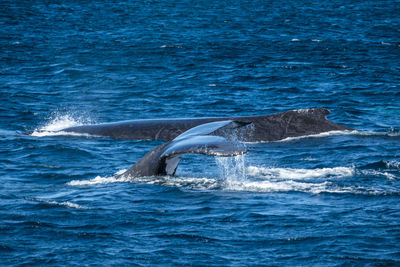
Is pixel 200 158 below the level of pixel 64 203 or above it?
below

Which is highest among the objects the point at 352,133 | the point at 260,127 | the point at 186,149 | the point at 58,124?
the point at 186,149

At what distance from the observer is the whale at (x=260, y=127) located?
16.7 meters

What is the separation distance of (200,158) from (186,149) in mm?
4352

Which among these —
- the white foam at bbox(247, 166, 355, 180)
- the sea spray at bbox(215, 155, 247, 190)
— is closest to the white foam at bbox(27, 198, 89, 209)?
the sea spray at bbox(215, 155, 247, 190)

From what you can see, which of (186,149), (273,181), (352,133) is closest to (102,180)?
(186,149)

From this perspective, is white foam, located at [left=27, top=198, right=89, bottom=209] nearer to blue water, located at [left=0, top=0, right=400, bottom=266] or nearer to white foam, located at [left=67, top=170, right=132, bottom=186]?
blue water, located at [left=0, top=0, right=400, bottom=266]

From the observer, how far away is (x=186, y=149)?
10.9m

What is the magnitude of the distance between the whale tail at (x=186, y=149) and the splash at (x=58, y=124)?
6.35m

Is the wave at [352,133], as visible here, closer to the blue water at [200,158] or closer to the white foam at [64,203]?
Answer: the blue water at [200,158]

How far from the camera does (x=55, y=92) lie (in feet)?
82.0

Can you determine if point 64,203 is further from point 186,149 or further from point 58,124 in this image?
point 58,124

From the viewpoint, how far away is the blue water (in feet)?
30.5

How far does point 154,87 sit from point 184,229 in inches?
622

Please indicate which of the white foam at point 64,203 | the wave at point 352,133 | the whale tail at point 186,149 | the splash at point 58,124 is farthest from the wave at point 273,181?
the splash at point 58,124
